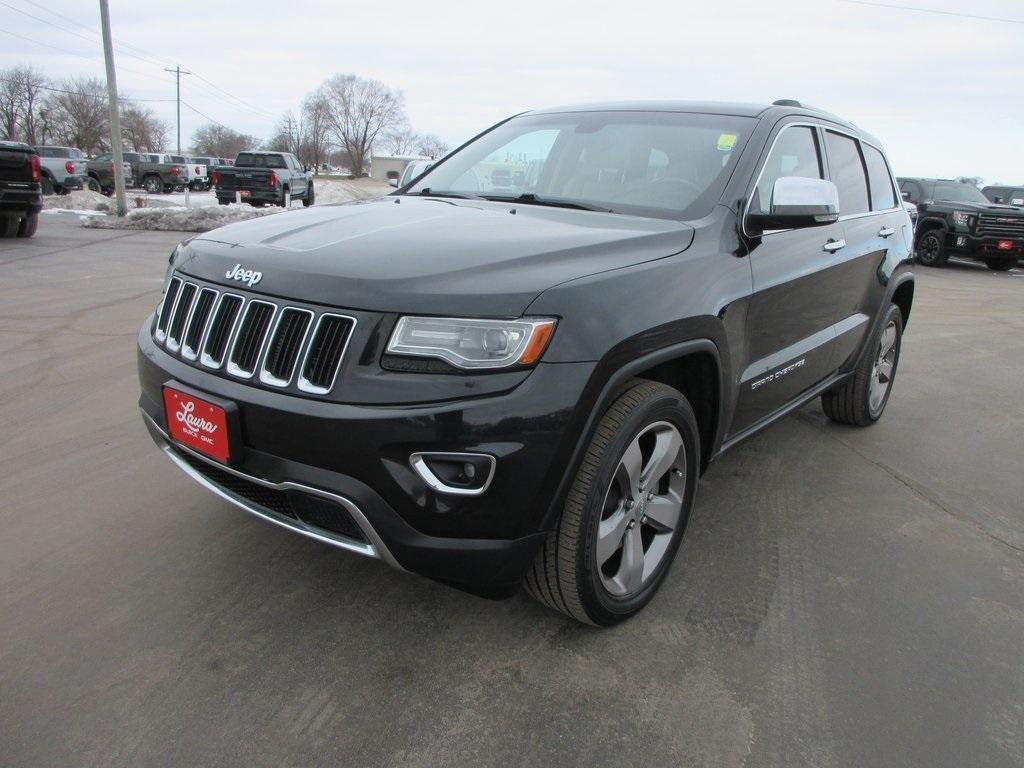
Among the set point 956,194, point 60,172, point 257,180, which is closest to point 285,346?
point 956,194

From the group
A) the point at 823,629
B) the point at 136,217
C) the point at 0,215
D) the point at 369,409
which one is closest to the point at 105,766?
the point at 369,409

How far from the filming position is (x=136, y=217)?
53.2 feet

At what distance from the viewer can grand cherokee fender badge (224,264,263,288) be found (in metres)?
2.28

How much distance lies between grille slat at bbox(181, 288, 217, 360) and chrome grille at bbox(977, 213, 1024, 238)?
Result: 16.5 m

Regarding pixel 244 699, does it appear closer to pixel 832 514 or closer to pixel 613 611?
pixel 613 611

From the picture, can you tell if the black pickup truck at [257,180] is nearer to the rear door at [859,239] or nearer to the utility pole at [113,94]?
the utility pole at [113,94]

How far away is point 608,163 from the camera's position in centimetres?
332

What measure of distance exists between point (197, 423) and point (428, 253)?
0.87 metres

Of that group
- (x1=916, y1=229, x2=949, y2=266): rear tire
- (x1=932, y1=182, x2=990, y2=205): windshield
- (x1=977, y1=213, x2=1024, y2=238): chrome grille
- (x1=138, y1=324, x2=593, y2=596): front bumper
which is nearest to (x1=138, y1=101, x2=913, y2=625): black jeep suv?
(x1=138, y1=324, x2=593, y2=596): front bumper

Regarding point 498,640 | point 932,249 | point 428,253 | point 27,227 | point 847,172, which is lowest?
point 498,640

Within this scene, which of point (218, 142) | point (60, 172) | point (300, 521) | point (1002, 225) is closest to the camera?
point (300, 521)

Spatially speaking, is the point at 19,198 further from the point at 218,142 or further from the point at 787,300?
the point at 218,142

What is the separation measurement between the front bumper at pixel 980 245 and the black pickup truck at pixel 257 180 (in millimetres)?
18595

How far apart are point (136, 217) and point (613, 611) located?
54.6 feet
